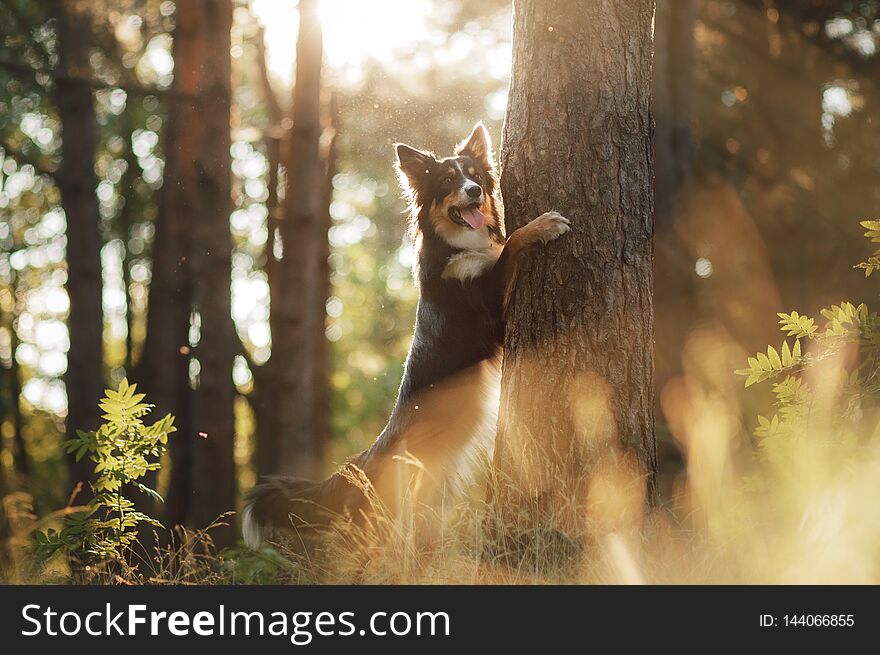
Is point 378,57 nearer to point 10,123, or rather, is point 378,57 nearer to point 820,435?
point 10,123

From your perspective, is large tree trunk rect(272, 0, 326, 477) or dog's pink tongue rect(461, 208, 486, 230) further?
large tree trunk rect(272, 0, 326, 477)

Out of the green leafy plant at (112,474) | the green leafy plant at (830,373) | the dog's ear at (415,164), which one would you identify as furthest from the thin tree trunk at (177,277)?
the green leafy plant at (830,373)

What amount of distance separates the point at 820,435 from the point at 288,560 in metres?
3.10

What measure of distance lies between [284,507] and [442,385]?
139 centimetres

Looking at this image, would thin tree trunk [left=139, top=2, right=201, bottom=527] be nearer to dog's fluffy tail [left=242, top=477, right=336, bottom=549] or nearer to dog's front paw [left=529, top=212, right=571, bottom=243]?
dog's fluffy tail [left=242, top=477, right=336, bottom=549]

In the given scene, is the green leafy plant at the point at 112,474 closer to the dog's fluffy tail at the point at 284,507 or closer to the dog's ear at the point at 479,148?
the dog's fluffy tail at the point at 284,507

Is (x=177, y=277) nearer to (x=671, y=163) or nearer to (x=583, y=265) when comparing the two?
(x=671, y=163)

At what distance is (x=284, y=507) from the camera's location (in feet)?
21.0

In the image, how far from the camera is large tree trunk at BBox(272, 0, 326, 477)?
11602 mm

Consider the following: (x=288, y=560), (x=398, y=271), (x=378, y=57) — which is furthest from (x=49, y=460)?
(x=288, y=560)

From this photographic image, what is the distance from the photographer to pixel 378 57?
1581 cm

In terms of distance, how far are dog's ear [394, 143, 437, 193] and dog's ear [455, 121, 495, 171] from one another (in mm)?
265

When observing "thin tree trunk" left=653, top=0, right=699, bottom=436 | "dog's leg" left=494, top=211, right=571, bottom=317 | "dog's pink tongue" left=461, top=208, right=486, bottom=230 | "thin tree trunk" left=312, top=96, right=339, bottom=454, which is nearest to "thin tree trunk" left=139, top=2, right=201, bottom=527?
"thin tree trunk" left=312, top=96, right=339, bottom=454

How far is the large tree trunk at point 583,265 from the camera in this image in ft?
17.0
